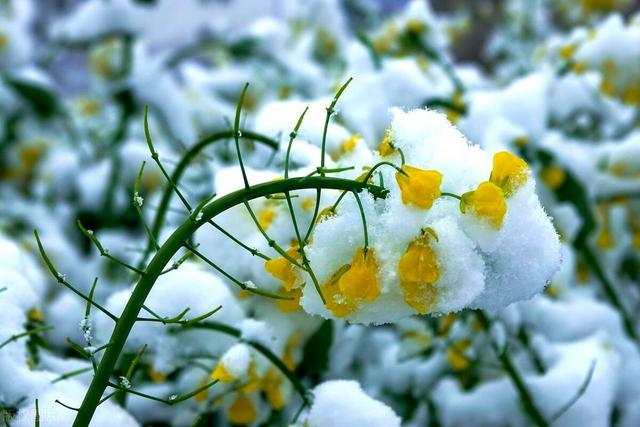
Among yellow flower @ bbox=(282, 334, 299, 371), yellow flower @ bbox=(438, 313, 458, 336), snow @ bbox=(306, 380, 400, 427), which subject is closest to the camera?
snow @ bbox=(306, 380, 400, 427)

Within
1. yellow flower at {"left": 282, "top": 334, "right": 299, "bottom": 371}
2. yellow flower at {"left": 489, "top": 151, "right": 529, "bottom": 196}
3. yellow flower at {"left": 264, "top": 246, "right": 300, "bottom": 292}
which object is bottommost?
yellow flower at {"left": 489, "top": 151, "right": 529, "bottom": 196}

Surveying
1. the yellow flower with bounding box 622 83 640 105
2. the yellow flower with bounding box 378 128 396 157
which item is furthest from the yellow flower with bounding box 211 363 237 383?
the yellow flower with bounding box 622 83 640 105

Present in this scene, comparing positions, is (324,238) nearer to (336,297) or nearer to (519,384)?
(336,297)

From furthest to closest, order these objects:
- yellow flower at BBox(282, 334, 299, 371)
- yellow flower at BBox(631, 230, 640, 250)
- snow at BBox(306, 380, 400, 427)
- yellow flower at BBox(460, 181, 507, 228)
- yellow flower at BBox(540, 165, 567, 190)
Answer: yellow flower at BBox(631, 230, 640, 250)
yellow flower at BBox(540, 165, 567, 190)
yellow flower at BBox(282, 334, 299, 371)
snow at BBox(306, 380, 400, 427)
yellow flower at BBox(460, 181, 507, 228)

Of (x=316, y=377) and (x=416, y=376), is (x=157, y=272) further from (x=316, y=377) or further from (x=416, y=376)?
(x=416, y=376)

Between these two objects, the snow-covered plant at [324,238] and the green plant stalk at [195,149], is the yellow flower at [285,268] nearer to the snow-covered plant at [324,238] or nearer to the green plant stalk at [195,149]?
the snow-covered plant at [324,238]

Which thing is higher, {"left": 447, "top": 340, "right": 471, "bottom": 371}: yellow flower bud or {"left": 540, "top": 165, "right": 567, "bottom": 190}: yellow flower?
{"left": 540, "top": 165, "right": 567, "bottom": 190}: yellow flower

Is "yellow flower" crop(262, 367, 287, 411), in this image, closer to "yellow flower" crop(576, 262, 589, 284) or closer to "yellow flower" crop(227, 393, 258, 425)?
"yellow flower" crop(227, 393, 258, 425)

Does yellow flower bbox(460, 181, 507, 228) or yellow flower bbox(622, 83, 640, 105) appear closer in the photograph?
yellow flower bbox(460, 181, 507, 228)
